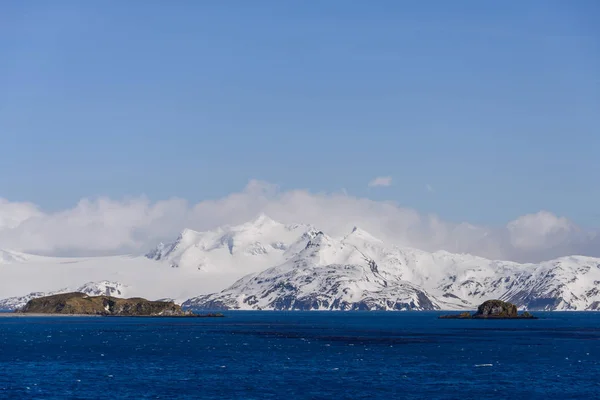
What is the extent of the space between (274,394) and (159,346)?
8736 centimetres

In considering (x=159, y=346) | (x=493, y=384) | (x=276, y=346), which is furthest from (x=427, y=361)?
(x=159, y=346)

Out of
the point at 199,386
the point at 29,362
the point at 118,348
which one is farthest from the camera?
the point at 118,348

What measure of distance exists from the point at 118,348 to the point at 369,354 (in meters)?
55.4

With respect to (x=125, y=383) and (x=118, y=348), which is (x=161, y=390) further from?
(x=118, y=348)

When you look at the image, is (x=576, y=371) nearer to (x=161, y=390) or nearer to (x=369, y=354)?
(x=369, y=354)

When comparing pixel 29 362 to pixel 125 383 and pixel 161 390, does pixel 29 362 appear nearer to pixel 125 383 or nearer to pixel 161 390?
pixel 125 383

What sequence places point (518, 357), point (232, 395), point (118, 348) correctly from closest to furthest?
point (232, 395), point (518, 357), point (118, 348)

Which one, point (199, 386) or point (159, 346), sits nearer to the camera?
point (199, 386)

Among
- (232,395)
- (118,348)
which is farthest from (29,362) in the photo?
(232,395)

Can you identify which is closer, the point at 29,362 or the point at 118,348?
the point at 29,362

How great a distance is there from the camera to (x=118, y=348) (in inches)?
7308

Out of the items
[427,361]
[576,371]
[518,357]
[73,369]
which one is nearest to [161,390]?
[73,369]

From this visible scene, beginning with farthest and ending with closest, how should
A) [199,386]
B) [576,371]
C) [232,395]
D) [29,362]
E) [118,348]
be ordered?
[118,348]
[29,362]
[576,371]
[199,386]
[232,395]

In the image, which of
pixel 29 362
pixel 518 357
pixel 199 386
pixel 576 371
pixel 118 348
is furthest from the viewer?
pixel 118 348
